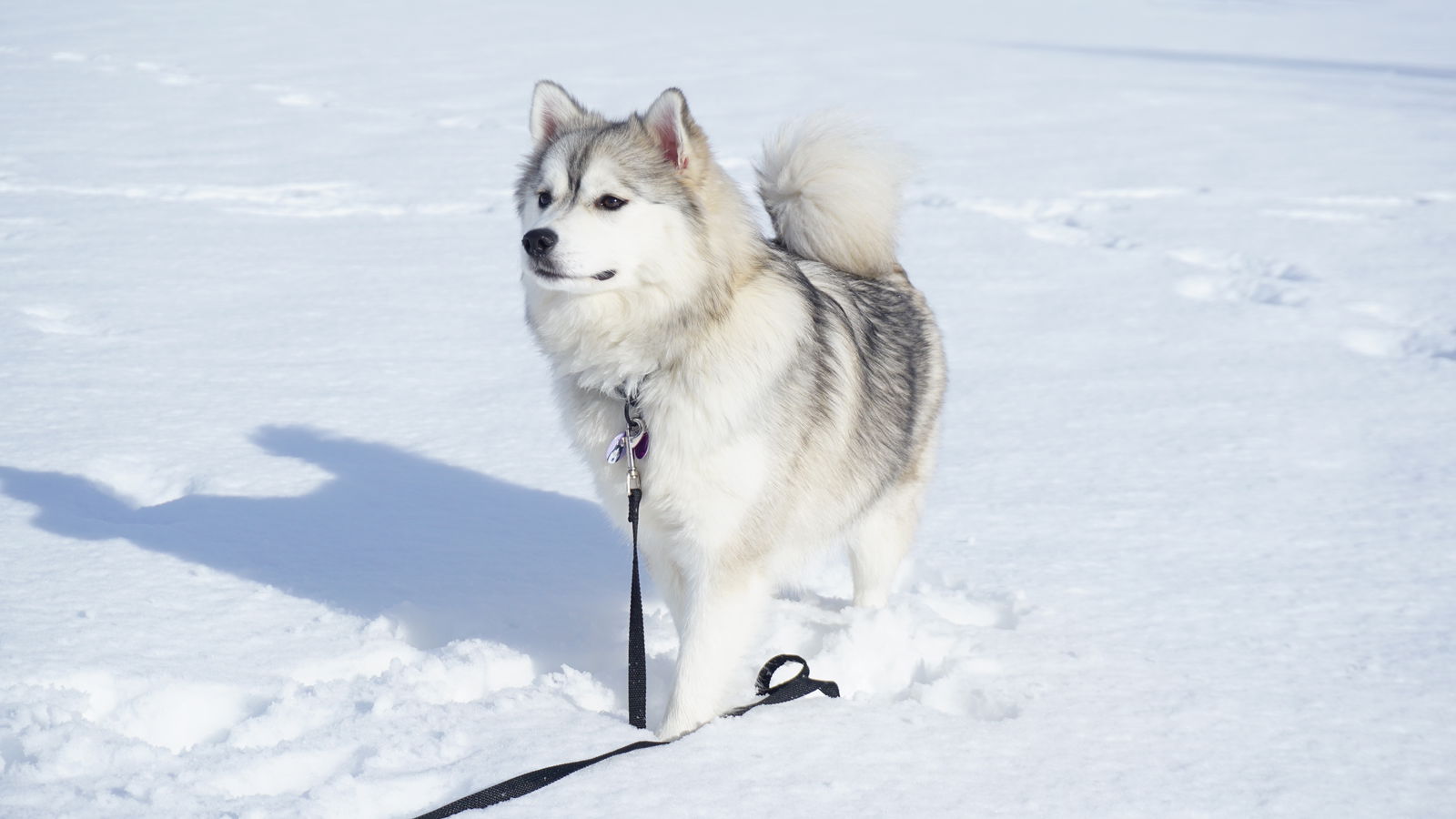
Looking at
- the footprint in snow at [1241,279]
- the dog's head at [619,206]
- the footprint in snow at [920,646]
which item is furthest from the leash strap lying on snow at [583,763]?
the footprint in snow at [1241,279]

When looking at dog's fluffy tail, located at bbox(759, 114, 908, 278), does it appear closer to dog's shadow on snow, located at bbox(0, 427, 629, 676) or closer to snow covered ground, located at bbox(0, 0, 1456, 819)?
snow covered ground, located at bbox(0, 0, 1456, 819)

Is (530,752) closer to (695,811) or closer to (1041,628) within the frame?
(695,811)

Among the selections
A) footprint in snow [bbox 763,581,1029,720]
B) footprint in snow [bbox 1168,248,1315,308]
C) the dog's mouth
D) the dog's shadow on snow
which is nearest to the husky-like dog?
the dog's mouth

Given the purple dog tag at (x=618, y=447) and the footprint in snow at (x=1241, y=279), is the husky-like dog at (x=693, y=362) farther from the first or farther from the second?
the footprint in snow at (x=1241, y=279)

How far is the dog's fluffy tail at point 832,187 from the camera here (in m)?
2.77

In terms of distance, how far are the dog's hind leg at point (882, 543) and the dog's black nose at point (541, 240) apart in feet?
3.80

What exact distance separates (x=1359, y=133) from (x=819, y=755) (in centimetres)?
884

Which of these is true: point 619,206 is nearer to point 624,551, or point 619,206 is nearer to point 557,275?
point 557,275

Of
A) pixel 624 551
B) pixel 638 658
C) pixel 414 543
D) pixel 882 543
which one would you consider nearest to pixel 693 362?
pixel 638 658

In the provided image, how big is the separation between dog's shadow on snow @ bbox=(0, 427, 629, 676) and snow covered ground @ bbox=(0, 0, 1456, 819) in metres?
0.02

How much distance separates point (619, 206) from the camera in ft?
7.50

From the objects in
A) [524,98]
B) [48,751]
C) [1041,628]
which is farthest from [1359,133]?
[48,751]

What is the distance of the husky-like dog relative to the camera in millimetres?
2221

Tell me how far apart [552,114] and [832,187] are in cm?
74
